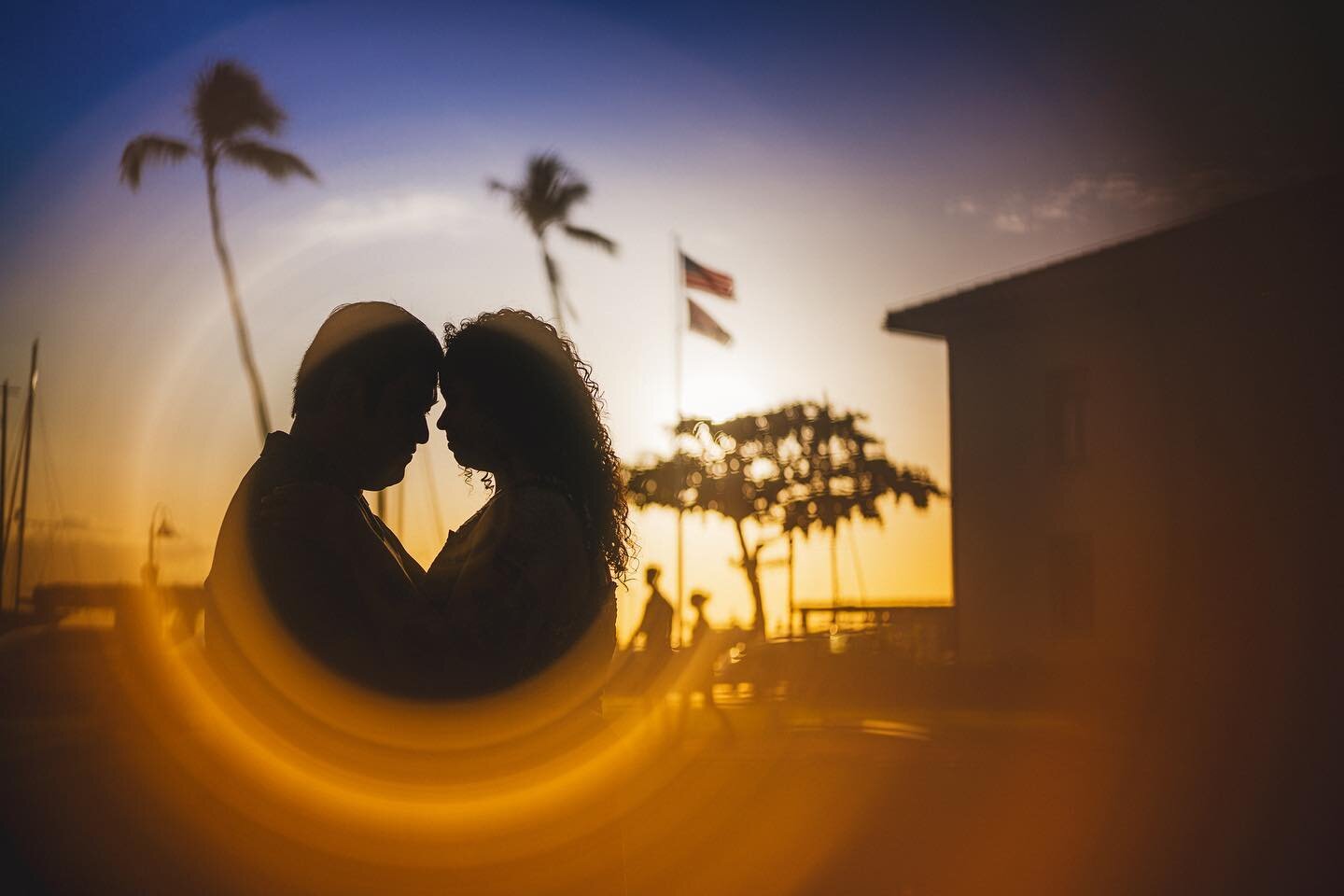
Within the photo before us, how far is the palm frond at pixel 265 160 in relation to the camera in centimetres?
3127

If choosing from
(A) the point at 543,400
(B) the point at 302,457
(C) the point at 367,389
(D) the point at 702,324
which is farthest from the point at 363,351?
(D) the point at 702,324

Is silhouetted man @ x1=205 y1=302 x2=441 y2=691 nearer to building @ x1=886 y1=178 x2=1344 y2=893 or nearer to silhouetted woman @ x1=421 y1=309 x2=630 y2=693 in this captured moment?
silhouetted woman @ x1=421 y1=309 x2=630 y2=693

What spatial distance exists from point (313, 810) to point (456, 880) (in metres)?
0.27

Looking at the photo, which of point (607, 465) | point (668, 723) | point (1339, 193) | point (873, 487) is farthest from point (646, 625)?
point (873, 487)

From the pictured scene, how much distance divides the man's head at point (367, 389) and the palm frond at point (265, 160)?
3049cm

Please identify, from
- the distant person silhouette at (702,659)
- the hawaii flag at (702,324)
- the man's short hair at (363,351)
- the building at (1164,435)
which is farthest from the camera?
the hawaii flag at (702,324)

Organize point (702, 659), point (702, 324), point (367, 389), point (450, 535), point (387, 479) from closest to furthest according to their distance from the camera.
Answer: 1. point (367, 389)
2. point (387, 479)
3. point (450, 535)
4. point (702, 659)
5. point (702, 324)

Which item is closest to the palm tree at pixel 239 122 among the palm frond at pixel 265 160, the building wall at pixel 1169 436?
the palm frond at pixel 265 160

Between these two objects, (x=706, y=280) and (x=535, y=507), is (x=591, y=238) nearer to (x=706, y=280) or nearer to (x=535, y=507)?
(x=706, y=280)

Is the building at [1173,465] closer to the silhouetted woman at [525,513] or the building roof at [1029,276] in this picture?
the building roof at [1029,276]

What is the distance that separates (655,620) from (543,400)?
12.1 meters

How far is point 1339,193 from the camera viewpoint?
20.1 m

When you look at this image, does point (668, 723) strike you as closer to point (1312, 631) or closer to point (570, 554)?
point (1312, 631)

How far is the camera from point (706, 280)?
95.0 feet
